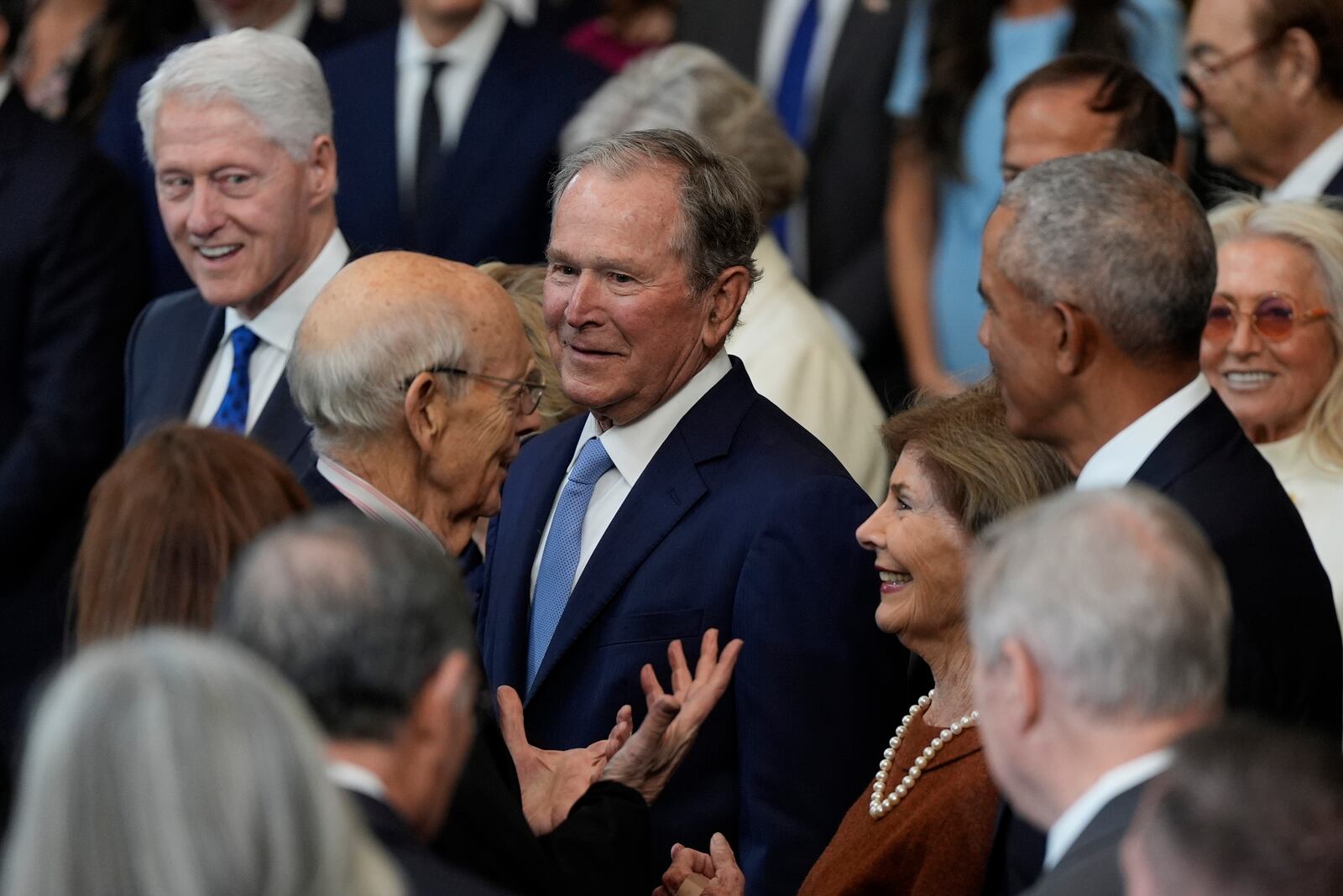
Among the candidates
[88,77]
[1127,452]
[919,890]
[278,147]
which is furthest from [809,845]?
[88,77]

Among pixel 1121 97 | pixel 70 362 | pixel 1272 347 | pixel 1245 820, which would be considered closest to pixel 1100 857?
pixel 1245 820

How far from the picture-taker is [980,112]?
5961mm

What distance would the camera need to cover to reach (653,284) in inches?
149

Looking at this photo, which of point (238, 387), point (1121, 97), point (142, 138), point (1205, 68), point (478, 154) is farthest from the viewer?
point (142, 138)

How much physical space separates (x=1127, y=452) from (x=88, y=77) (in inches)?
176

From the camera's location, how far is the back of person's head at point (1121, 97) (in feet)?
16.5

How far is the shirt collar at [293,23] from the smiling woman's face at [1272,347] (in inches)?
127

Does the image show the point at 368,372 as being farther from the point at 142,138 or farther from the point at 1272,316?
the point at 142,138

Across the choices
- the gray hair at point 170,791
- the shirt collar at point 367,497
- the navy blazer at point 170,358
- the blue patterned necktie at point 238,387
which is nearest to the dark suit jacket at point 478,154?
the navy blazer at point 170,358

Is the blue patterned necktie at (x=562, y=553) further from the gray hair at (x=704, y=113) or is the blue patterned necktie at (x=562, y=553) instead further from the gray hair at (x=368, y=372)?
the gray hair at (x=704, y=113)

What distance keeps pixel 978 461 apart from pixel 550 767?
901 mm

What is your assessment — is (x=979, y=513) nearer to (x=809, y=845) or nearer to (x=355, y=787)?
(x=809, y=845)

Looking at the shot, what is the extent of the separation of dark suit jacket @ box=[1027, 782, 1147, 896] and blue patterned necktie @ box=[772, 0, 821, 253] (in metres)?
4.28

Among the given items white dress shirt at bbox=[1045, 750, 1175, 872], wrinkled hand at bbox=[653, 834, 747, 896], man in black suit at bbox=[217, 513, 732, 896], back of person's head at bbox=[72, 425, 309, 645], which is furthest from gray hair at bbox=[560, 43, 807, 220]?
white dress shirt at bbox=[1045, 750, 1175, 872]
